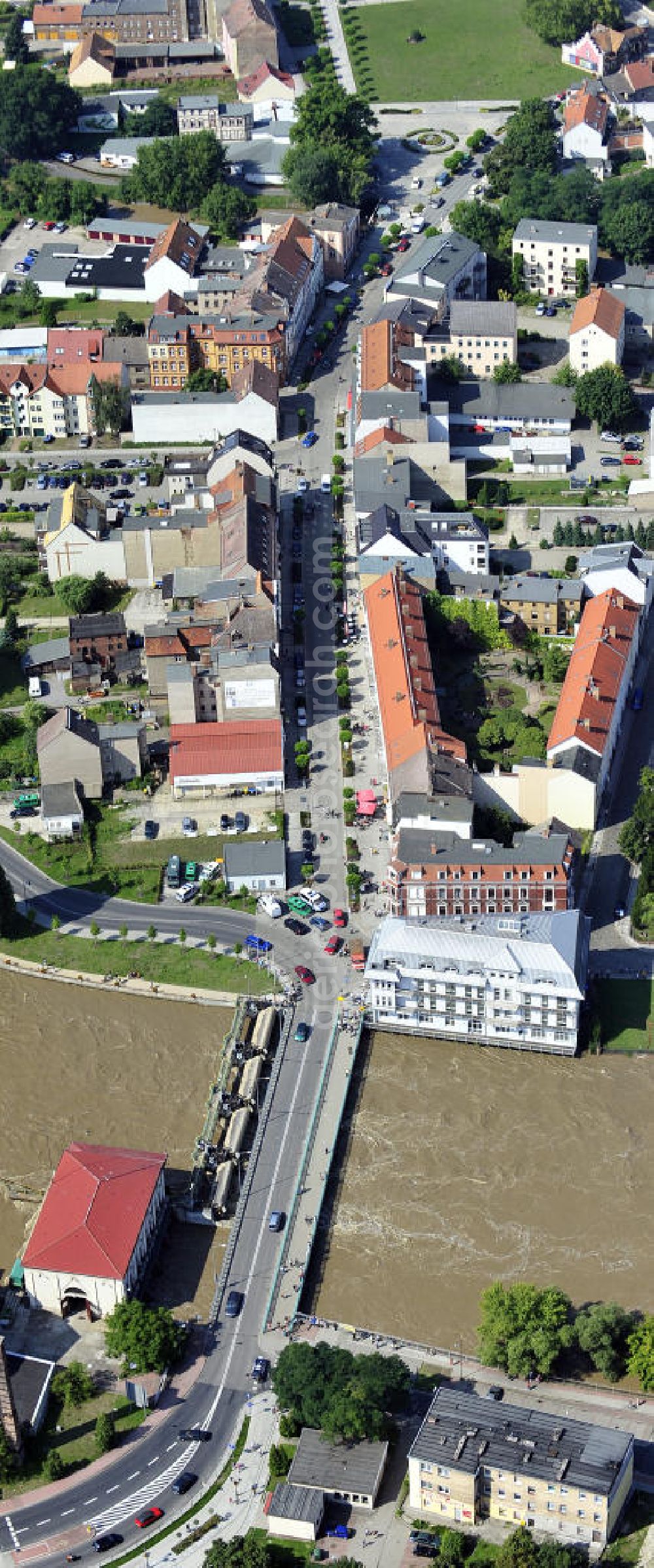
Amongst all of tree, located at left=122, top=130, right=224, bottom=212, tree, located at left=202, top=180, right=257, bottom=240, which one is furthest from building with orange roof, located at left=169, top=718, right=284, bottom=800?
tree, located at left=122, top=130, right=224, bottom=212

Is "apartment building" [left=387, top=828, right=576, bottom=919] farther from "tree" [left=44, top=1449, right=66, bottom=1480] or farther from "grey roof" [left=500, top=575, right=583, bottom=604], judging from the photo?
"tree" [left=44, top=1449, right=66, bottom=1480]

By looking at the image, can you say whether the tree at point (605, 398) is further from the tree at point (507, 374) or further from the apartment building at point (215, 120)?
the apartment building at point (215, 120)

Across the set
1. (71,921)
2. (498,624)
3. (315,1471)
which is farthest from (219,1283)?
(498,624)

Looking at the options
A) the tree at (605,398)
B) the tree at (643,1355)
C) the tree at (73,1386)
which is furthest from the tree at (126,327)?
the tree at (643,1355)

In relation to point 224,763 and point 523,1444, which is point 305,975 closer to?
point 224,763

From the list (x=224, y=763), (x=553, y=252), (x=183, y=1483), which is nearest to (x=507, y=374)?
(x=553, y=252)

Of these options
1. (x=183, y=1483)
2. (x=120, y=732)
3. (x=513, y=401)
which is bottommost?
(x=183, y=1483)

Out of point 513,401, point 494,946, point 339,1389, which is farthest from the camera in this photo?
point 513,401
